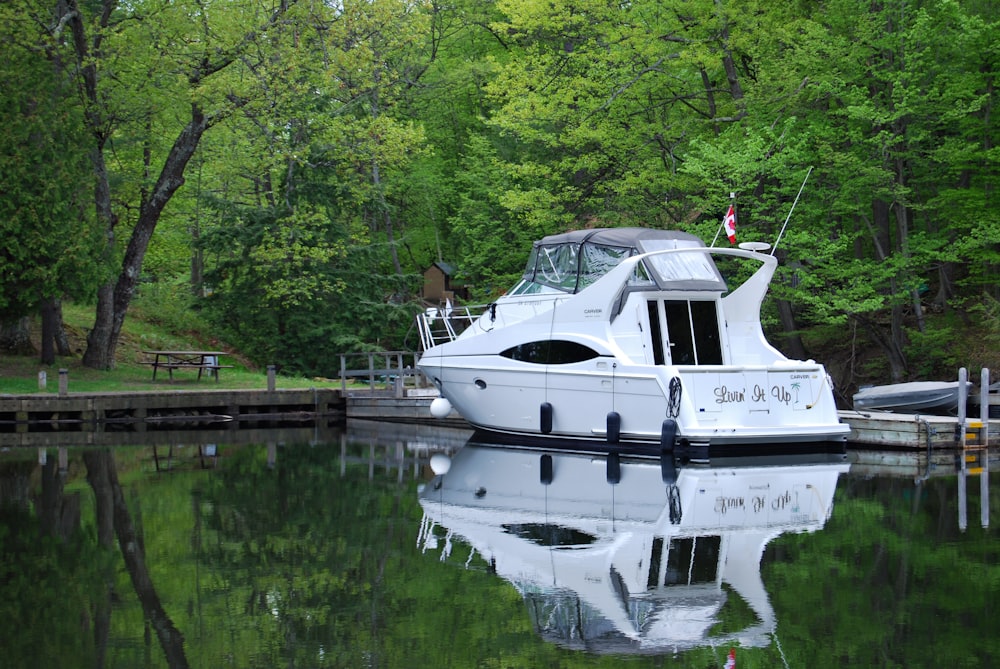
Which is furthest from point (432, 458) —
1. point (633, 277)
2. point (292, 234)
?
point (292, 234)

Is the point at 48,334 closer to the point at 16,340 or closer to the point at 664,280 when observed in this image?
the point at 16,340

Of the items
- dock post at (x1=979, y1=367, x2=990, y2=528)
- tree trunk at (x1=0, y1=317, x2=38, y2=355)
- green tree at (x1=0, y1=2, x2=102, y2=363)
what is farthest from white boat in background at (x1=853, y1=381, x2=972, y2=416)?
tree trunk at (x1=0, y1=317, x2=38, y2=355)

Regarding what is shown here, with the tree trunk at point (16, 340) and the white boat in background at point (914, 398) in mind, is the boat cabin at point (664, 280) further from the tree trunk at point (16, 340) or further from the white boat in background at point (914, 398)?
the tree trunk at point (16, 340)

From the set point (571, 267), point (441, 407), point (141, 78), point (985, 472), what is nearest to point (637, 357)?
point (571, 267)

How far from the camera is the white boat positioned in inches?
648

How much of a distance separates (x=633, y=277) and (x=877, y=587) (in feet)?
32.3

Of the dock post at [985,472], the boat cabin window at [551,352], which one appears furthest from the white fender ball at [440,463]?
the dock post at [985,472]

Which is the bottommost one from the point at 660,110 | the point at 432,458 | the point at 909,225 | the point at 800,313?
the point at 432,458


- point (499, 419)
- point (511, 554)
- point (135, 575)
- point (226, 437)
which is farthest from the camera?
point (226, 437)

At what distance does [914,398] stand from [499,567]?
12789 mm

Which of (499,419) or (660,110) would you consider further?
(660,110)

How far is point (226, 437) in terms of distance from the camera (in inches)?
829

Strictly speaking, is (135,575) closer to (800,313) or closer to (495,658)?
(495,658)

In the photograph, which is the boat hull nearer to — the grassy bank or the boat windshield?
the boat windshield
